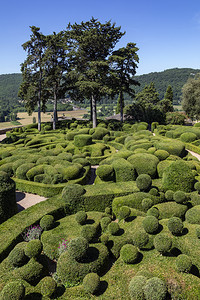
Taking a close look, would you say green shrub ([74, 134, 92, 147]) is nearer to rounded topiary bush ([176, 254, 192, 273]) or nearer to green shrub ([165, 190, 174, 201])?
green shrub ([165, 190, 174, 201])

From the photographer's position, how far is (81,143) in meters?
24.4

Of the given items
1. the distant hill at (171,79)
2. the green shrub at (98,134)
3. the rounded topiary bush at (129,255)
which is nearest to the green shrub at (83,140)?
the green shrub at (98,134)

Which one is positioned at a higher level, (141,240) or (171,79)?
(171,79)

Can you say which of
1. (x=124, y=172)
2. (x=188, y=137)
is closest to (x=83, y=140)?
(x=124, y=172)

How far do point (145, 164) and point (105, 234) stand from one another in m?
7.10

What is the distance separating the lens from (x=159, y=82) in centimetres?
18438

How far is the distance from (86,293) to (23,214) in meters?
5.75

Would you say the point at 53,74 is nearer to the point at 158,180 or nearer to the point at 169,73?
the point at 158,180

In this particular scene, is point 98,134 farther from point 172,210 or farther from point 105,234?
point 105,234

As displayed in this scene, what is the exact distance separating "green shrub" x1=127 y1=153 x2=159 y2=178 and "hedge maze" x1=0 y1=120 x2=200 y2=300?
0.07m

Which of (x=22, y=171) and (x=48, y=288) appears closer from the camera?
(x=48, y=288)

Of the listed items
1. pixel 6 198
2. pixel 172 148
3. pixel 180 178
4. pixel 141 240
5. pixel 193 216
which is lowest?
pixel 141 240

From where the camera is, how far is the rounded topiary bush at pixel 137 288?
6.23 m

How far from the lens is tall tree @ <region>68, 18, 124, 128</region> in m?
34.9
